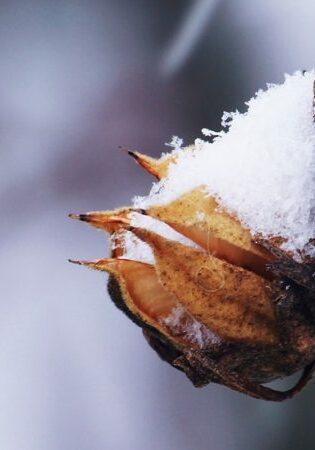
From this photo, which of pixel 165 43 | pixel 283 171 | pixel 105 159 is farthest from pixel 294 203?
pixel 165 43

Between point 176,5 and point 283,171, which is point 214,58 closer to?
point 176,5

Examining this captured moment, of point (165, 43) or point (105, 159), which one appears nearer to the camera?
point (105, 159)

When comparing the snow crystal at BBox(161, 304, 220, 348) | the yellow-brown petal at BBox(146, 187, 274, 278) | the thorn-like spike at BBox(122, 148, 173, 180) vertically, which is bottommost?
the snow crystal at BBox(161, 304, 220, 348)

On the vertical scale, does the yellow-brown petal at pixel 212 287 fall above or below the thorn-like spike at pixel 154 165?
below

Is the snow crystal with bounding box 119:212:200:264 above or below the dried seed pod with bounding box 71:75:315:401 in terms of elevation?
above

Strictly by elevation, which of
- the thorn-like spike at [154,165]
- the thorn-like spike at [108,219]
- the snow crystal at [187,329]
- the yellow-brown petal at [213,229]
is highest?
the thorn-like spike at [154,165]
